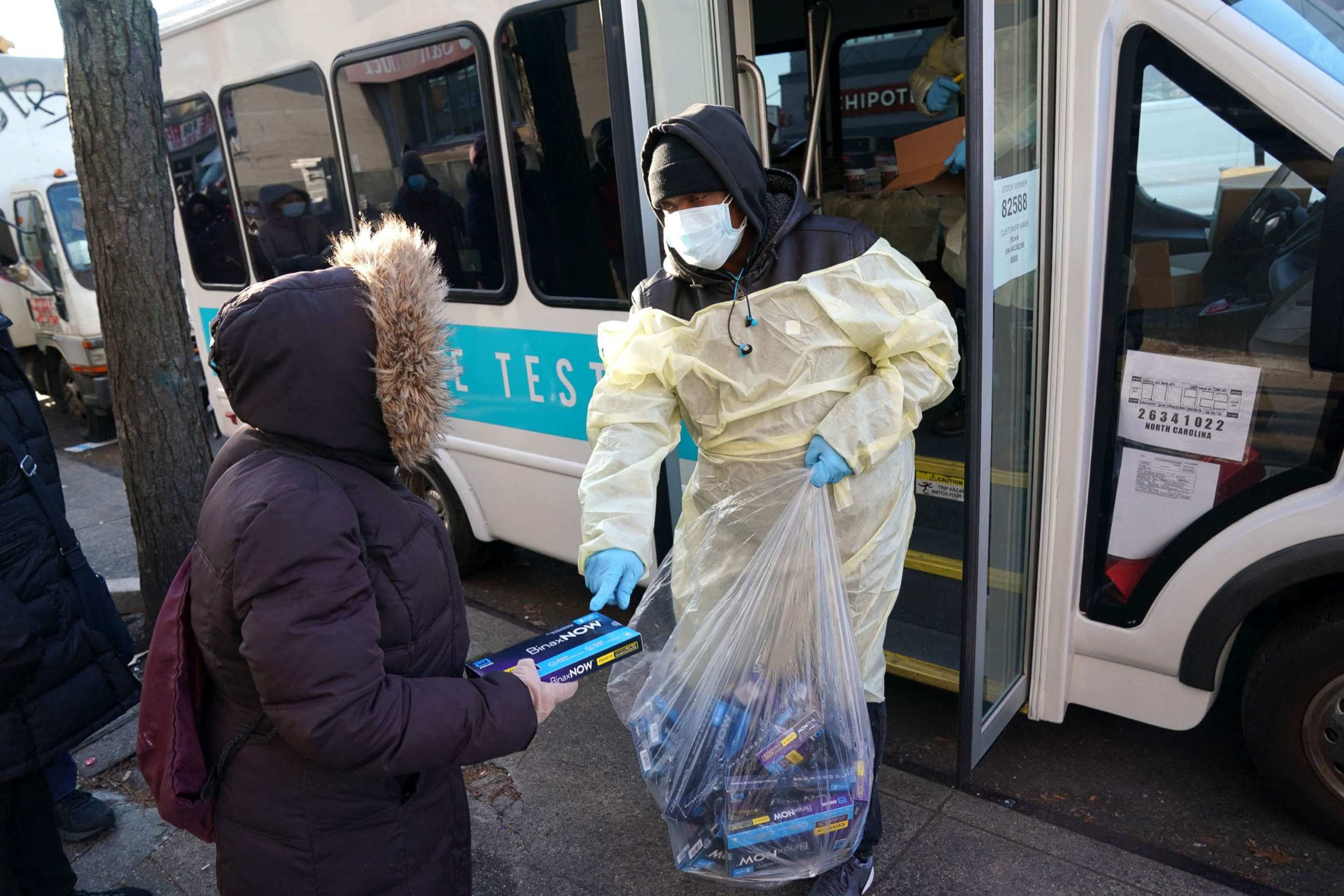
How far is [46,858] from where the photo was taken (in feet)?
7.63

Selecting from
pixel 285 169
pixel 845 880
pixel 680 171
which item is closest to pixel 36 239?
pixel 285 169

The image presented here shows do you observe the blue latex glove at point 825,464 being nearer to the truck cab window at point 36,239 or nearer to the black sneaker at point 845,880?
the black sneaker at point 845,880

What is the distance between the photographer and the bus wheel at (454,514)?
445cm

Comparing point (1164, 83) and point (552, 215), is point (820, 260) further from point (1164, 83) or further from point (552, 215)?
point (552, 215)

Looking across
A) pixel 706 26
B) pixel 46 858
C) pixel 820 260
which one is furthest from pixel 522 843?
pixel 706 26

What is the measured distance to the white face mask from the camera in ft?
6.91

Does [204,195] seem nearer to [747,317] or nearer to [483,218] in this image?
[483,218]

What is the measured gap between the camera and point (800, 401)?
213 cm

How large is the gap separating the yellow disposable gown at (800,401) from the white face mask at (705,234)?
112 millimetres

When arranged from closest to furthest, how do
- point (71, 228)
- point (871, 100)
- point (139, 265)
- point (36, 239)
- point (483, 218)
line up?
point (139, 265), point (483, 218), point (871, 100), point (71, 228), point (36, 239)

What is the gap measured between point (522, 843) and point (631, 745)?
54 centimetres

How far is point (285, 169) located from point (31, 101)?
723 cm

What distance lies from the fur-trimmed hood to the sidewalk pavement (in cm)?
162

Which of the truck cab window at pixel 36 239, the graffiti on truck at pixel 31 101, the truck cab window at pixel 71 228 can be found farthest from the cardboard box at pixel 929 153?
the graffiti on truck at pixel 31 101
